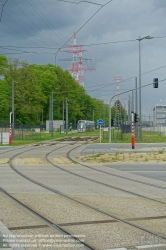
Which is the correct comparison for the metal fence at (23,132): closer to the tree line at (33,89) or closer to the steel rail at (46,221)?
the tree line at (33,89)

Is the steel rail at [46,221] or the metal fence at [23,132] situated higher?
the metal fence at [23,132]

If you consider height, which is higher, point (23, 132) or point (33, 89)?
point (33, 89)

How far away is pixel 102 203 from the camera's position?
11.2 metres

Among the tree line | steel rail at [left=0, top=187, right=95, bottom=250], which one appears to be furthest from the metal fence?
steel rail at [left=0, top=187, right=95, bottom=250]

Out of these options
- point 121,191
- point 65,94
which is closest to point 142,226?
point 121,191

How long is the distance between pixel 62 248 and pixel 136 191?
6.92 metres

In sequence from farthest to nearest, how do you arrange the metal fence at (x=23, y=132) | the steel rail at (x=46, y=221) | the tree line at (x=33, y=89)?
the tree line at (x=33, y=89) → the metal fence at (x=23, y=132) → the steel rail at (x=46, y=221)

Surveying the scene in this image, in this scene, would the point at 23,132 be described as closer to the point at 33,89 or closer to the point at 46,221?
the point at 33,89

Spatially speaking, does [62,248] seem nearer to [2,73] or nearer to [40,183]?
[40,183]

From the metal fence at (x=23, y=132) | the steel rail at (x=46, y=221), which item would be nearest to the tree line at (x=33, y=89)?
the metal fence at (x=23, y=132)

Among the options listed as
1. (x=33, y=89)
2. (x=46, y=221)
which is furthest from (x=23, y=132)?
(x=46, y=221)

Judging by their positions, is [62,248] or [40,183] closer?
[62,248]

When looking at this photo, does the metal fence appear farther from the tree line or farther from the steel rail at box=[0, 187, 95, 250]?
the steel rail at box=[0, 187, 95, 250]

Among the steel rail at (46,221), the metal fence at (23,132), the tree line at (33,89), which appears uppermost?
the tree line at (33,89)
